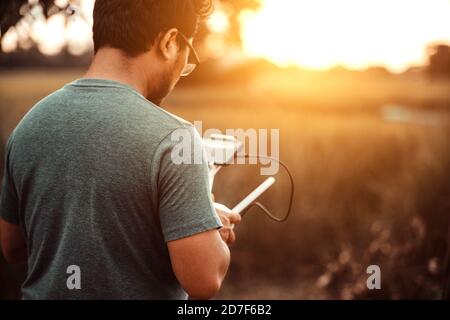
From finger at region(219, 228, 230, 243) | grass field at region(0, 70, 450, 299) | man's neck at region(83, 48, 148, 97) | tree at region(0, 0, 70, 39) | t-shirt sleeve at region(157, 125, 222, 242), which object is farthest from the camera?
grass field at region(0, 70, 450, 299)

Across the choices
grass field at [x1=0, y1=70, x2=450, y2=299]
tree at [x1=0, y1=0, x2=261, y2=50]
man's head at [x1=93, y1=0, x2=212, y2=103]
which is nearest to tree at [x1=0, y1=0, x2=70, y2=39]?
tree at [x1=0, y1=0, x2=261, y2=50]

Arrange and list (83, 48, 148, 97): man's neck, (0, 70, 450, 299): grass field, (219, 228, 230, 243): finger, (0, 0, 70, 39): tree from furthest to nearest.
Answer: (0, 70, 450, 299): grass field < (0, 0, 70, 39): tree < (219, 228, 230, 243): finger < (83, 48, 148, 97): man's neck

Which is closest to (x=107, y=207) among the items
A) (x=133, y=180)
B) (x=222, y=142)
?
(x=133, y=180)

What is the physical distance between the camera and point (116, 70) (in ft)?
4.03

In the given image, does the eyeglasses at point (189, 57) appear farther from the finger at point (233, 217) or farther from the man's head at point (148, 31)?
the finger at point (233, 217)

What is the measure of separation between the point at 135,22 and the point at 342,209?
4147mm

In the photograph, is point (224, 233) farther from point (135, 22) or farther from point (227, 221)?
point (135, 22)

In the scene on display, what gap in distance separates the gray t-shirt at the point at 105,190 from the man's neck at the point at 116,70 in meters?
0.03

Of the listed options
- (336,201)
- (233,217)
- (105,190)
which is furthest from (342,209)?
(105,190)

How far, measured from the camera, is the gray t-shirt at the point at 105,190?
1134mm

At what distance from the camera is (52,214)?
4.02ft

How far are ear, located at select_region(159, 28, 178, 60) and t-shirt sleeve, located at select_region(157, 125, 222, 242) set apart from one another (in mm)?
230

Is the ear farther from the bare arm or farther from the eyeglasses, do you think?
the bare arm

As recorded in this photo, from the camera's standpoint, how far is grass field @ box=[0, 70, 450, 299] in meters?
4.00
